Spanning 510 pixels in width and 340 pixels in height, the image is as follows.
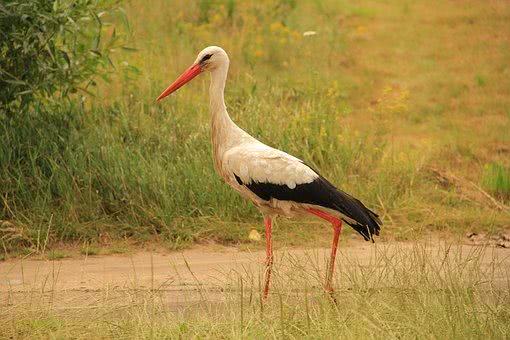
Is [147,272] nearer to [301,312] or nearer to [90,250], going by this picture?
[90,250]

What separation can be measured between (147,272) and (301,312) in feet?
6.34

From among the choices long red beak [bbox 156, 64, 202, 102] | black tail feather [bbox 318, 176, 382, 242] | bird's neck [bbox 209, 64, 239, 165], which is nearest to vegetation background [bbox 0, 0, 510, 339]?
black tail feather [bbox 318, 176, 382, 242]

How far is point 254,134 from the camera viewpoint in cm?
896

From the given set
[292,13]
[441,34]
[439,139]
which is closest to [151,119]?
[439,139]

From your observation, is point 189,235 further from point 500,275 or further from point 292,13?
point 292,13

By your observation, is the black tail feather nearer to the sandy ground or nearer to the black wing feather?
the black wing feather

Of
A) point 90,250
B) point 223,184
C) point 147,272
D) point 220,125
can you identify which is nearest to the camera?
point 220,125

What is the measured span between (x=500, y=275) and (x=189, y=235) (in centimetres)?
230

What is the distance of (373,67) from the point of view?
1250 centimetres

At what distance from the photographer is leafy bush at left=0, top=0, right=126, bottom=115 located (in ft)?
27.1

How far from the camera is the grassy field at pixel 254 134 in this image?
821cm

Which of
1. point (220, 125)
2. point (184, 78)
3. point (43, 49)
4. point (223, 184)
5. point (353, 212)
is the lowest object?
point (223, 184)

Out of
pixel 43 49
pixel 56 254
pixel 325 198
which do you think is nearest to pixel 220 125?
pixel 325 198

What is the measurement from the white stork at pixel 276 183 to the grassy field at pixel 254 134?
31.2 inches
